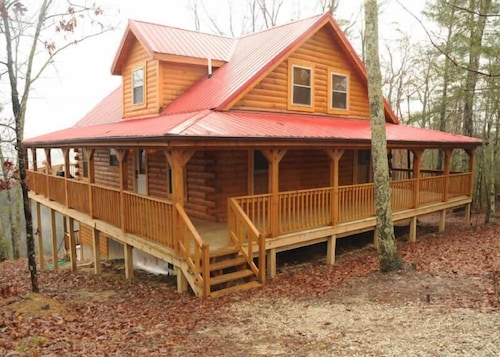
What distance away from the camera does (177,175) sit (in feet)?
26.5

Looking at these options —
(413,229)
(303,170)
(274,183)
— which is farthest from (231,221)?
(413,229)

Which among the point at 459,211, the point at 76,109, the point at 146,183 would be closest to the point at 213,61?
the point at 146,183

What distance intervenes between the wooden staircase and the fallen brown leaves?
10.2 inches

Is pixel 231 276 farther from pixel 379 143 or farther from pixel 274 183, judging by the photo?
pixel 379 143

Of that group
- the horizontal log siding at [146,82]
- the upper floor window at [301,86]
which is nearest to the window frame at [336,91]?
the upper floor window at [301,86]

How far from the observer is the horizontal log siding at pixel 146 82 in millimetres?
13430

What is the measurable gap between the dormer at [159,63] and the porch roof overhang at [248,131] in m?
1.35

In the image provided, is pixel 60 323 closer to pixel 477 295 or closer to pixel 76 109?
pixel 477 295

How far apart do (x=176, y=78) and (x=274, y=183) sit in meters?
6.31

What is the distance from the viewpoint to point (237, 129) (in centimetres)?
916

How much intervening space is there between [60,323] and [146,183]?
320 inches

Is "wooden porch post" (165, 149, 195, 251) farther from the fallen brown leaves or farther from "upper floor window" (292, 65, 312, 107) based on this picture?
"upper floor window" (292, 65, 312, 107)

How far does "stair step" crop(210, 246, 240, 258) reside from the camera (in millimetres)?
8656

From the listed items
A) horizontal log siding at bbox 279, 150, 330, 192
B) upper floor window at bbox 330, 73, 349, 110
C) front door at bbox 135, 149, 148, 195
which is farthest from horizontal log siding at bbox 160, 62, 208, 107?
upper floor window at bbox 330, 73, 349, 110
